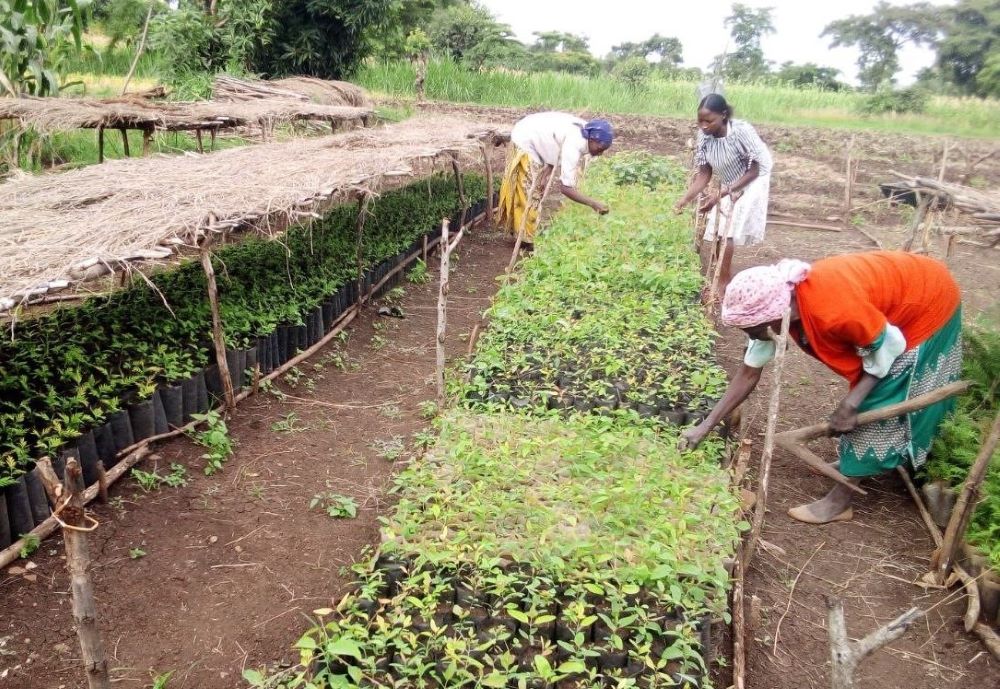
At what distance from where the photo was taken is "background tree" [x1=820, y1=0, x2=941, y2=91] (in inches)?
1185

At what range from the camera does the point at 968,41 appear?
28375mm

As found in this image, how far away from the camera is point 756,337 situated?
13.1 ft

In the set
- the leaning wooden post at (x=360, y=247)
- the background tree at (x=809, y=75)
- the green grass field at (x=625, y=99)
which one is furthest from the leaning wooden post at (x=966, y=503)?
the background tree at (x=809, y=75)

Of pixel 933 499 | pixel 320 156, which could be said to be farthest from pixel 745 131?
pixel 320 156

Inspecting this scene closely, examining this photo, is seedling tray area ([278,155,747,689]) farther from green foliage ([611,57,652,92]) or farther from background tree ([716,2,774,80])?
background tree ([716,2,774,80])

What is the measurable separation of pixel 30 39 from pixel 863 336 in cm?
928

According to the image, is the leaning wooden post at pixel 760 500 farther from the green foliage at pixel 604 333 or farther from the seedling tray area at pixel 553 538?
the green foliage at pixel 604 333

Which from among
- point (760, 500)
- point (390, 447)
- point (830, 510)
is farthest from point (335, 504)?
point (830, 510)

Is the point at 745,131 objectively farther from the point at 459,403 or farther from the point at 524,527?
the point at 524,527

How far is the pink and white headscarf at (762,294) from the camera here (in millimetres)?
3760

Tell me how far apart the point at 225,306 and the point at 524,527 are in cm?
340

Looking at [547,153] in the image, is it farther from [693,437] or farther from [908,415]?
[908,415]

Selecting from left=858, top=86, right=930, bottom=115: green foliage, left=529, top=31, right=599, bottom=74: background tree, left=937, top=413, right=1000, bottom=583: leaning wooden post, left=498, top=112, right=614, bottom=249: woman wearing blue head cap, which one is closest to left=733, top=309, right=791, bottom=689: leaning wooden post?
left=937, top=413, right=1000, bottom=583: leaning wooden post

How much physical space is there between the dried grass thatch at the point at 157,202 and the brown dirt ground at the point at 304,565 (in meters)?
1.38
